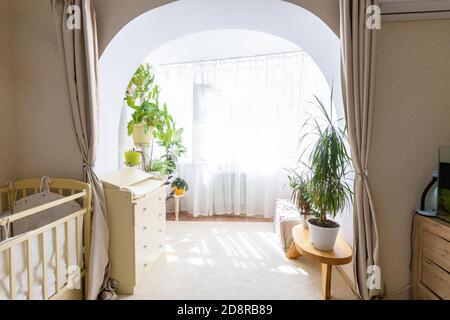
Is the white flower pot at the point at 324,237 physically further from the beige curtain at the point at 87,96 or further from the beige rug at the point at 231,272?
the beige curtain at the point at 87,96

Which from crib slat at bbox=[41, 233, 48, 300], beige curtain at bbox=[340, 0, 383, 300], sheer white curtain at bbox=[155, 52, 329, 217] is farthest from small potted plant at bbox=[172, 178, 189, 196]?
beige curtain at bbox=[340, 0, 383, 300]

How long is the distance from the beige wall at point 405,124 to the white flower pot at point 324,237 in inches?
14.2

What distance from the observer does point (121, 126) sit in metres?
3.15

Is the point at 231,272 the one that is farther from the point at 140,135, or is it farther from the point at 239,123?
the point at 239,123

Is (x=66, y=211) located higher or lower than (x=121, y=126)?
lower

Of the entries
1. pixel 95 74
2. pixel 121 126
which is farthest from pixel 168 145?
pixel 95 74

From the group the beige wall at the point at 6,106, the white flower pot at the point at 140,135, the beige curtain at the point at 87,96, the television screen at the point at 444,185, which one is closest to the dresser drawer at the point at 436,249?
the television screen at the point at 444,185

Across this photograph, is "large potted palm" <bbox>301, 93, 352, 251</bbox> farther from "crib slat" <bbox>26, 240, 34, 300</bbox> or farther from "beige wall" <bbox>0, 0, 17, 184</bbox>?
"beige wall" <bbox>0, 0, 17, 184</bbox>

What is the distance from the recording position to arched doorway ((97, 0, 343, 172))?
175 centimetres

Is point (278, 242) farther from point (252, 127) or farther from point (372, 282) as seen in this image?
point (252, 127)

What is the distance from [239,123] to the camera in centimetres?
343

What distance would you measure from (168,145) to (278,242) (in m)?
1.99
